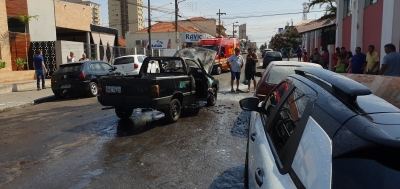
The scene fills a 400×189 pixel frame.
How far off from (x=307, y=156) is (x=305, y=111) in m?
0.41

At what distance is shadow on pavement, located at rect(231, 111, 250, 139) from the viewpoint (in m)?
7.03

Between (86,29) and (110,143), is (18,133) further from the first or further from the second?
(86,29)

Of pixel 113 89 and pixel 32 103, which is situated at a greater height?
pixel 113 89

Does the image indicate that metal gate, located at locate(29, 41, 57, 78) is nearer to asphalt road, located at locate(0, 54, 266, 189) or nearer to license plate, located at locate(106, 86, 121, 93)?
asphalt road, located at locate(0, 54, 266, 189)

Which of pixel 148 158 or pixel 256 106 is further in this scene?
pixel 148 158

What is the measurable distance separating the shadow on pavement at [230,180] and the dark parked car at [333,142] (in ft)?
6.19

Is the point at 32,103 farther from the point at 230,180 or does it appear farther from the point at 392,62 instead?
the point at 392,62

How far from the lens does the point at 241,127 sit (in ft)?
25.1

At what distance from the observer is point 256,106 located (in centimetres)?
373

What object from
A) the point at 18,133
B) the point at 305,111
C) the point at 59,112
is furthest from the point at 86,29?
the point at 305,111

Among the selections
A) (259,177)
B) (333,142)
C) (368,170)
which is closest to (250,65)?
(259,177)

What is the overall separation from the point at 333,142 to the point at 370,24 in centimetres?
1453

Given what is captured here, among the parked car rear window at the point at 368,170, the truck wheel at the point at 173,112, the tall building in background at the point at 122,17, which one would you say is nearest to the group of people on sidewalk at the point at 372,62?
the truck wheel at the point at 173,112

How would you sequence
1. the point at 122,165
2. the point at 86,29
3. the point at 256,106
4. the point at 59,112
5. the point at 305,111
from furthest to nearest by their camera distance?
the point at 86,29 < the point at 59,112 < the point at 122,165 < the point at 256,106 < the point at 305,111
